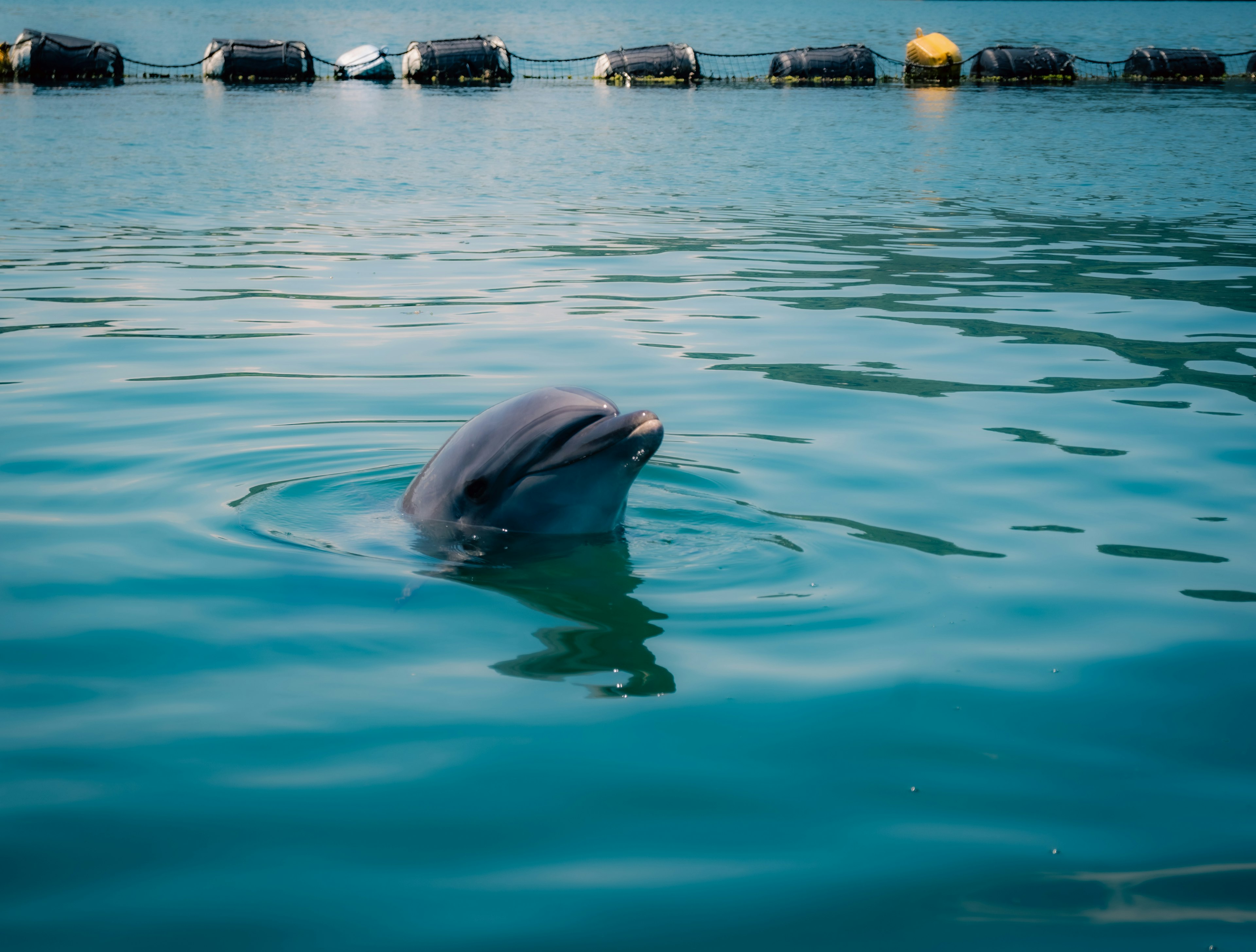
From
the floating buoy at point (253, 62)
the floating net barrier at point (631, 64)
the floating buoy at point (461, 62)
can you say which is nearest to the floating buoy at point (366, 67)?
the floating net barrier at point (631, 64)

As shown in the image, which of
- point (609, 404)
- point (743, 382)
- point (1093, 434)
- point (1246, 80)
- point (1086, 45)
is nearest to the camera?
point (609, 404)

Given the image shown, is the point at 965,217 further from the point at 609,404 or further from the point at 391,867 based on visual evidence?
the point at 391,867

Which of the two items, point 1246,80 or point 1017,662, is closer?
point 1017,662

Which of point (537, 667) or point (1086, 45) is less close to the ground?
point (1086, 45)

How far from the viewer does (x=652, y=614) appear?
4078 mm

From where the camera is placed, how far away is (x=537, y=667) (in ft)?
12.1

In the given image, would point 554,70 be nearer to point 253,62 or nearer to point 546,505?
point 253,62

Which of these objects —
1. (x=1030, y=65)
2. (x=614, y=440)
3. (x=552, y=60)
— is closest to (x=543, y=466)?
(x=614, y=440)

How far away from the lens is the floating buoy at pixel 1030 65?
40.0 meters

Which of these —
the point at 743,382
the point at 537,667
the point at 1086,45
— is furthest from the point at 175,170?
the point at 1086,45

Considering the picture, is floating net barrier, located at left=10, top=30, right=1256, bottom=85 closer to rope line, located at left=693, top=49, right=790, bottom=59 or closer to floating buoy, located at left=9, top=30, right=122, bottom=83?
floating buoy, located at left=9, top=30, right=122, bottom=83

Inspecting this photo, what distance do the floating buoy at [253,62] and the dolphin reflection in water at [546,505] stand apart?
3824 centimetres

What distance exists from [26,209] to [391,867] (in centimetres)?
1484

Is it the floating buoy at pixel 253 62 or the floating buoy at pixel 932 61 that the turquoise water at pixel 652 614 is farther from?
the floating buoy at pixel 253 62
